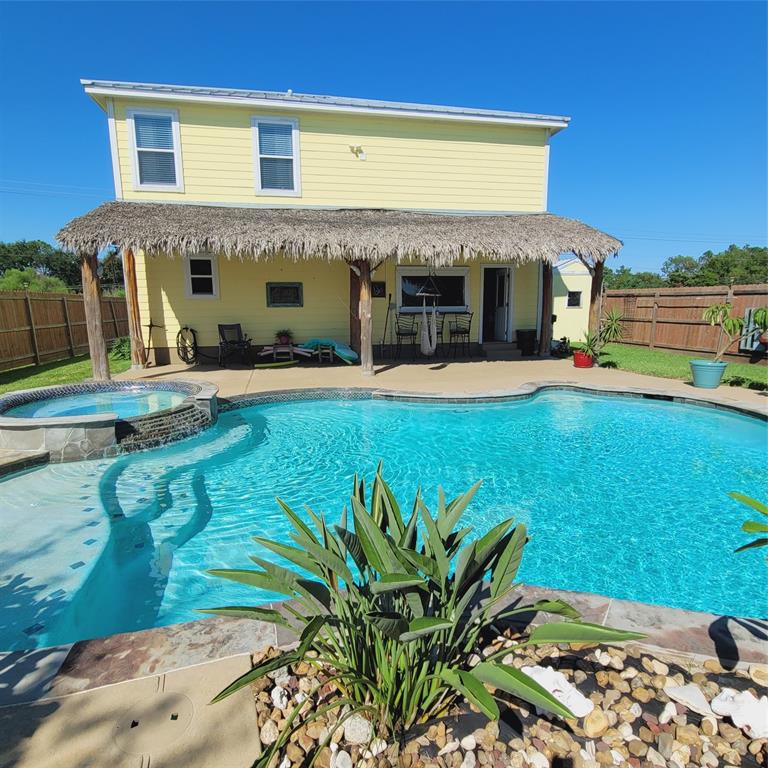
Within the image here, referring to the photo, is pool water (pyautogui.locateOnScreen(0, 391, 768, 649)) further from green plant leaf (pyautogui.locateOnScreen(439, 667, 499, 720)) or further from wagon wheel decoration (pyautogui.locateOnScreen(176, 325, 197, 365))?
wagon wheel decoration (pyautogui.locateOnScreen(176, 325, 197, 365))

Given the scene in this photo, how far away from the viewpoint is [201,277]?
10984 mm

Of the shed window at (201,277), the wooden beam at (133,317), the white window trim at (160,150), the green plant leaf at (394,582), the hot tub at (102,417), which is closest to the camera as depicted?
the green plant leaf at (394,582)

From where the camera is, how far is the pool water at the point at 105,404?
20.9 ft

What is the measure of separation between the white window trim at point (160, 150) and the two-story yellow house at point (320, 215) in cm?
2

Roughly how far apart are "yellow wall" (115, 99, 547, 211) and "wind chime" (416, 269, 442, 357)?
2016 millimetres

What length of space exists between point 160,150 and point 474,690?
12.1 meters

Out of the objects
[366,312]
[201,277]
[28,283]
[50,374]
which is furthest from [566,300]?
[28,283]

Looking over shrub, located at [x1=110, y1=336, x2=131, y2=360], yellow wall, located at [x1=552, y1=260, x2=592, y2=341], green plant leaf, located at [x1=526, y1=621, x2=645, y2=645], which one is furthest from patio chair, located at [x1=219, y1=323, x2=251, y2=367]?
yellow wall, located at [x1=552, y1=260, x2=592, y2=341]

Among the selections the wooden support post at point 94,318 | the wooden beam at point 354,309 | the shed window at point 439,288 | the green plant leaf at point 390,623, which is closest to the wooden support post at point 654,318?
the shed window at point 439,288

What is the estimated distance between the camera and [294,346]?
11.3m

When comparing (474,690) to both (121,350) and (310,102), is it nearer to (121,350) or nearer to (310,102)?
(310,102)

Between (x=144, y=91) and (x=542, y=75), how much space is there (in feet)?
36.5

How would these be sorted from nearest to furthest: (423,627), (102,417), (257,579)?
(423,627), (257,579), (102,417)

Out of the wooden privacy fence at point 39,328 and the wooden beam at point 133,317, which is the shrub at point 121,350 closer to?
the wooden privacy fence at point 39,328
